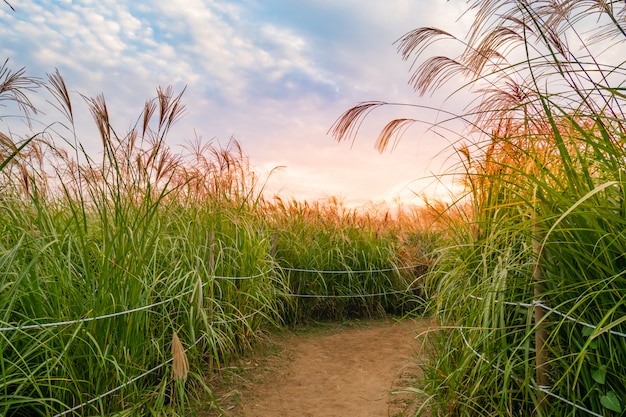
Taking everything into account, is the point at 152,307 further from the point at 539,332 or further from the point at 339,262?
the point at 339,262

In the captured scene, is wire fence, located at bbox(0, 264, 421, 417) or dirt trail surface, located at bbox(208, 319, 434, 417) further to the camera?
dirt trail surface, located at bbox(208, 319, 434, 417)

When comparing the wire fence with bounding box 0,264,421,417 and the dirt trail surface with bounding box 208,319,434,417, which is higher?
the wire fence with bounding box 0,264,421,417

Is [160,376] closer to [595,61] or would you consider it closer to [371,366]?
[371,366]

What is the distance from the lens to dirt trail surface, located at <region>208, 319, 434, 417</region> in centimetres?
331

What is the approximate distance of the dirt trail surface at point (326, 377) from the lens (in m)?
3.31

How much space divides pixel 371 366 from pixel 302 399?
3.04 feet

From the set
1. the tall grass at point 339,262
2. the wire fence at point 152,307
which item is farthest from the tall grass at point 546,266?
the tall grass at point 339,262

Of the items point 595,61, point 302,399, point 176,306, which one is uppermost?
point 595,61

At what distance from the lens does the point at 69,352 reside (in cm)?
246

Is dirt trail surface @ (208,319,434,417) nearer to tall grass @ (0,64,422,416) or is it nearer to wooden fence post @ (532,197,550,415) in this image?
tall grass @ (0,64,422,416)

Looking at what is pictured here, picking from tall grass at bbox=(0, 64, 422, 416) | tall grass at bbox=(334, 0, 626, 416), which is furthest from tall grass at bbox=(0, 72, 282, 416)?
tall grass at bbox=(334, 0, 626, 416)

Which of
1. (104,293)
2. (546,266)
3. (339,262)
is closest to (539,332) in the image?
(546,266)

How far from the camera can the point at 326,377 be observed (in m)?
3.96

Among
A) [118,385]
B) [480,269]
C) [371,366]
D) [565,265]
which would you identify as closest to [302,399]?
[371,366]
